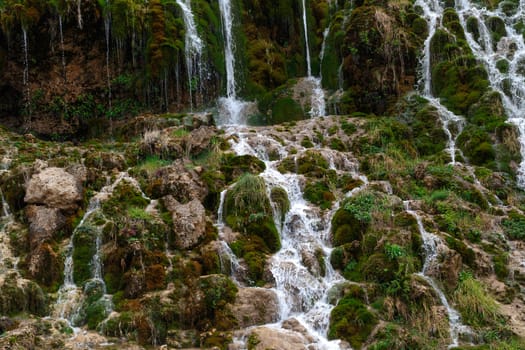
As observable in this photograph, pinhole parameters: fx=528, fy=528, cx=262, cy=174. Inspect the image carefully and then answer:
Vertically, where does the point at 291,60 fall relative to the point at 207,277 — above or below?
above

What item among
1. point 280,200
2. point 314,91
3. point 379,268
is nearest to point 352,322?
point 379,268

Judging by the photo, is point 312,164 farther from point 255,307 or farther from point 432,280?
point 255,307

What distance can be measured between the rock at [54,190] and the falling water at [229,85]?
9.70m

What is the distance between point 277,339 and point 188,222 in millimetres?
3733

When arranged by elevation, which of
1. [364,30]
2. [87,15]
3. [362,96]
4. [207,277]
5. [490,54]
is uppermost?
[87,15]

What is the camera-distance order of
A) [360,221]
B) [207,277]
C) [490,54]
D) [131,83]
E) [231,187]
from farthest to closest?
[131,83], [490,54], [231,187], [360,221], [207,277]

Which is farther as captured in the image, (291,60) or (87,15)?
(291,60)

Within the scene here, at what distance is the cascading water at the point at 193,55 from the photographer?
2188cm

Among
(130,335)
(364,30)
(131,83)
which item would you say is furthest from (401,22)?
(130,335)

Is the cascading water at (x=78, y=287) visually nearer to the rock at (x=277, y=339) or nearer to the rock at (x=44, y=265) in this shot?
the rock at (x=44, y=265)

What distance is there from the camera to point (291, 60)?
24.4 meters

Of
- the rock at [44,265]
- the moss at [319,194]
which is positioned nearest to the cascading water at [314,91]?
the moss at [319,194]

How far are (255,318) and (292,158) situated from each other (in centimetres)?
646

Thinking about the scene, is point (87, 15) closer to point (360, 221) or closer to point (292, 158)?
point (292, 158)
